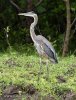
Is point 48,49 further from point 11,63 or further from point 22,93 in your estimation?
point 11,63

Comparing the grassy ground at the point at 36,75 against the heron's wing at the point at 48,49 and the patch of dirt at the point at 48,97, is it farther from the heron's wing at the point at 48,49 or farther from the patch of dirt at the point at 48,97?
the heron's wing at the point at 48,49

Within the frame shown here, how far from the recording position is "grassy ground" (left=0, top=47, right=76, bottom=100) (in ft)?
27.5

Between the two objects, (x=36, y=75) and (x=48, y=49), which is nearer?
(x=48, y=49)

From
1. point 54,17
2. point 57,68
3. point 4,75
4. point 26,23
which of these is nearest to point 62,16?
point 54,17

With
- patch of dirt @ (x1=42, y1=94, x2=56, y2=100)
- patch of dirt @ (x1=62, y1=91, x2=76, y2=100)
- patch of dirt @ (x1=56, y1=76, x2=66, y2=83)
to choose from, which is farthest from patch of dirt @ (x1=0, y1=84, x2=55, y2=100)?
patch of dirt @ (x1=56, y1=76, x2=66, y2=83)

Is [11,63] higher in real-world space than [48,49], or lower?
lower

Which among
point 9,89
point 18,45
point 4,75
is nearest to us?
point 9,89

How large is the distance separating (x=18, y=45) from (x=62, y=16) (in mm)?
2068

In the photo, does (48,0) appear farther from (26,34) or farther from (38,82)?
(38,82)

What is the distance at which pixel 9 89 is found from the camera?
8250 mm

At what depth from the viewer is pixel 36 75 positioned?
9.09m

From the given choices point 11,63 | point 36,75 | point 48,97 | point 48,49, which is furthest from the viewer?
point 11,63

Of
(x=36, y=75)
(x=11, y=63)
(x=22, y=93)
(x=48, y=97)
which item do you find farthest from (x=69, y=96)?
(x=11, y=63)

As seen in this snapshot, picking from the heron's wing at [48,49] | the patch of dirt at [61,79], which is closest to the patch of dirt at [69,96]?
the patch of dirt at [61,79]
